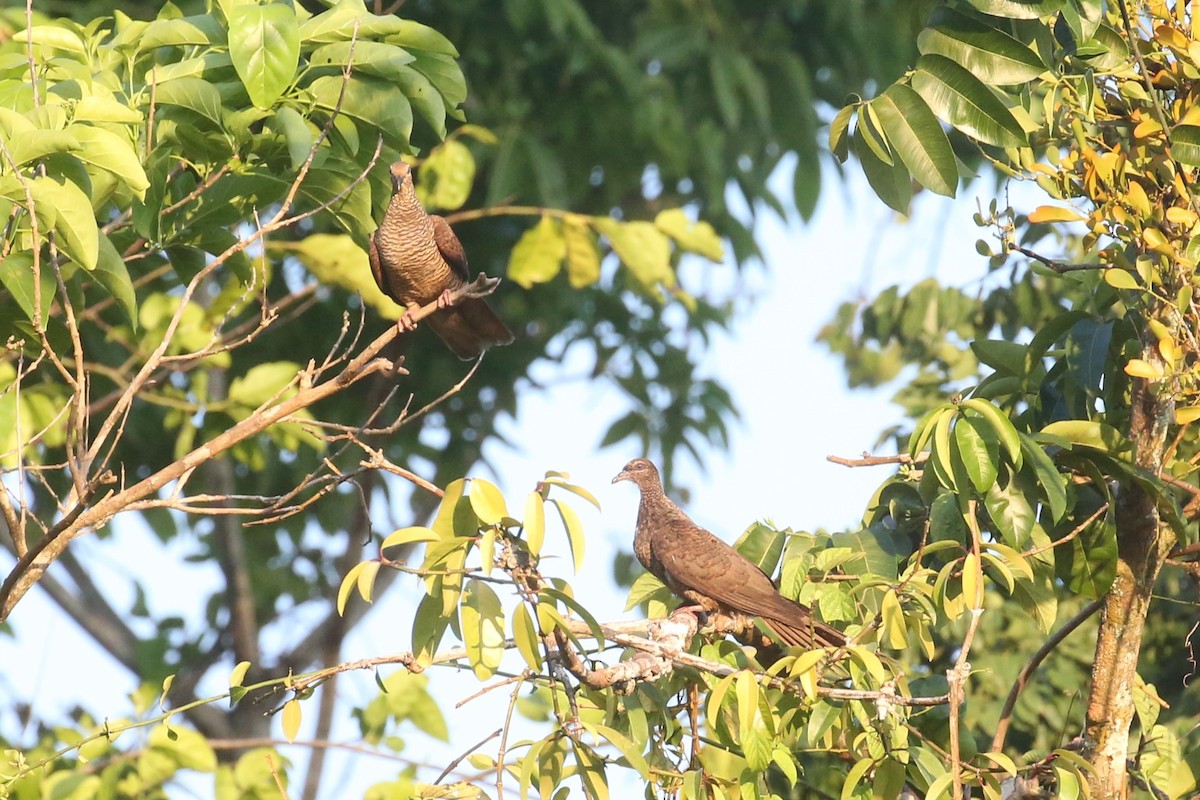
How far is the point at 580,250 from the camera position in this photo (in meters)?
5.74

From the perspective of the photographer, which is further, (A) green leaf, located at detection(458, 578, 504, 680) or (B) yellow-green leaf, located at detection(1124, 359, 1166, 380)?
(B) yellow-green leaf, located at detection(1124, 359, 1166, 380)

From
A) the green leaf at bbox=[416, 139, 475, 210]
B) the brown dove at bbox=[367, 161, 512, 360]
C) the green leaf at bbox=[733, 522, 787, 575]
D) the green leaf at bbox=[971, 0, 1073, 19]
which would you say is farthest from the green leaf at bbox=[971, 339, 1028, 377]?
the green leaf at bbox=[416, 139, 475, 210]

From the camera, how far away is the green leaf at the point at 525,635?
2.20 m

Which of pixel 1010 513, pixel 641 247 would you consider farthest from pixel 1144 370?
pixel 641 247

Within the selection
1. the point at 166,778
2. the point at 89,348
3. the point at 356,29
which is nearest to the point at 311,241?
the point at 89,348

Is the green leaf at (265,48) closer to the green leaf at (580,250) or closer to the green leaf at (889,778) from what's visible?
the green leaf at (889,778)

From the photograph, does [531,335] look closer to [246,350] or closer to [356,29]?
[246,350]

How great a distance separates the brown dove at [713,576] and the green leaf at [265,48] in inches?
57.2

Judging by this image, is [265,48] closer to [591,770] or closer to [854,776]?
[591,770]

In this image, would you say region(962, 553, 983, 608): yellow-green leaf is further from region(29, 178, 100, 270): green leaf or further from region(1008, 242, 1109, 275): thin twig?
region(29, 178, 100, 270): green leaf

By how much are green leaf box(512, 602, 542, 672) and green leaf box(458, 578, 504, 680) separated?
122 millimetres

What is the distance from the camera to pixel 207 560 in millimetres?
7469

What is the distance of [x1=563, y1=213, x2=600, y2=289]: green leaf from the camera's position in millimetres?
5707

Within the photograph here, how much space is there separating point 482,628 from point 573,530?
0.24 meters
